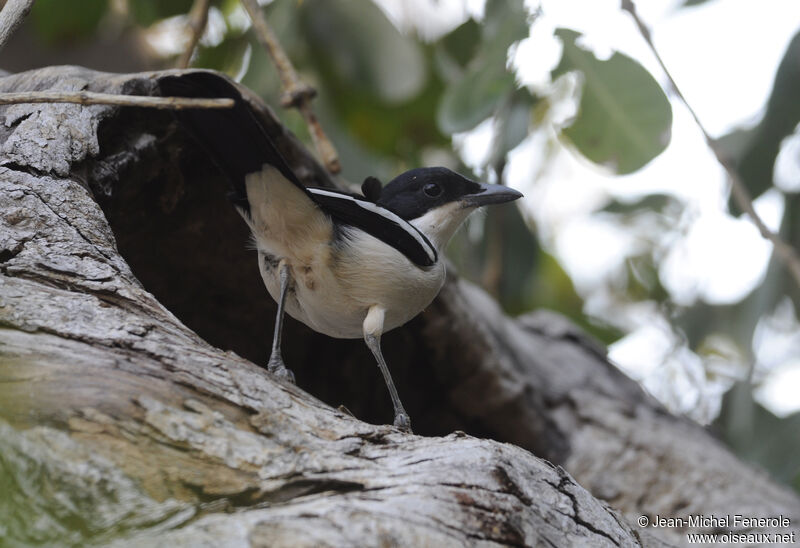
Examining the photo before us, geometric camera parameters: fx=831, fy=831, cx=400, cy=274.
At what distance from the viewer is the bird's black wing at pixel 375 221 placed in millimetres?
2814

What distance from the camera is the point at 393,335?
3826 millimetres

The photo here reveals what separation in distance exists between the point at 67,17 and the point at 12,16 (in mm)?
2355

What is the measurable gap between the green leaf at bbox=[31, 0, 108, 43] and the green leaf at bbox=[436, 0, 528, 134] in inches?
81.7

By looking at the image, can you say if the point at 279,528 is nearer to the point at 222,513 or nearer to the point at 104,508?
the point at 222,513

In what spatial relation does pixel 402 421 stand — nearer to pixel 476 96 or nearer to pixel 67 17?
pixel 476 96

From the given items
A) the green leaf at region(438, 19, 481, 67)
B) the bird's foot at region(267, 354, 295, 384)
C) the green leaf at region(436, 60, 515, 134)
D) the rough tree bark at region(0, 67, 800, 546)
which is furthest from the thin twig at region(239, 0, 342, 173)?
the green leaf at region(438, 19, 481, 67)

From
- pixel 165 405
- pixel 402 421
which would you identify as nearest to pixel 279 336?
pixel 402 421

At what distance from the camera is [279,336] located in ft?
9.03

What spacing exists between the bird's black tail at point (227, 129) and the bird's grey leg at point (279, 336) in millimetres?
327

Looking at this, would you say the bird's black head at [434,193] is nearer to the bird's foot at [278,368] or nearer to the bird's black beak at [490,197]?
the bird's black beak at [490,197]

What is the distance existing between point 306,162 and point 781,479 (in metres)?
2.97

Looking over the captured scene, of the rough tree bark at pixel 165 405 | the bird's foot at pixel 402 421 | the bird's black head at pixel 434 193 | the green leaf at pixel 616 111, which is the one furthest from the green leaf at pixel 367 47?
the bird's foot at pixel 402 421

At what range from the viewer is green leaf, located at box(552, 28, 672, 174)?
3.66 metres

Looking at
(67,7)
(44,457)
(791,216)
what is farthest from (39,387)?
(791,216)
